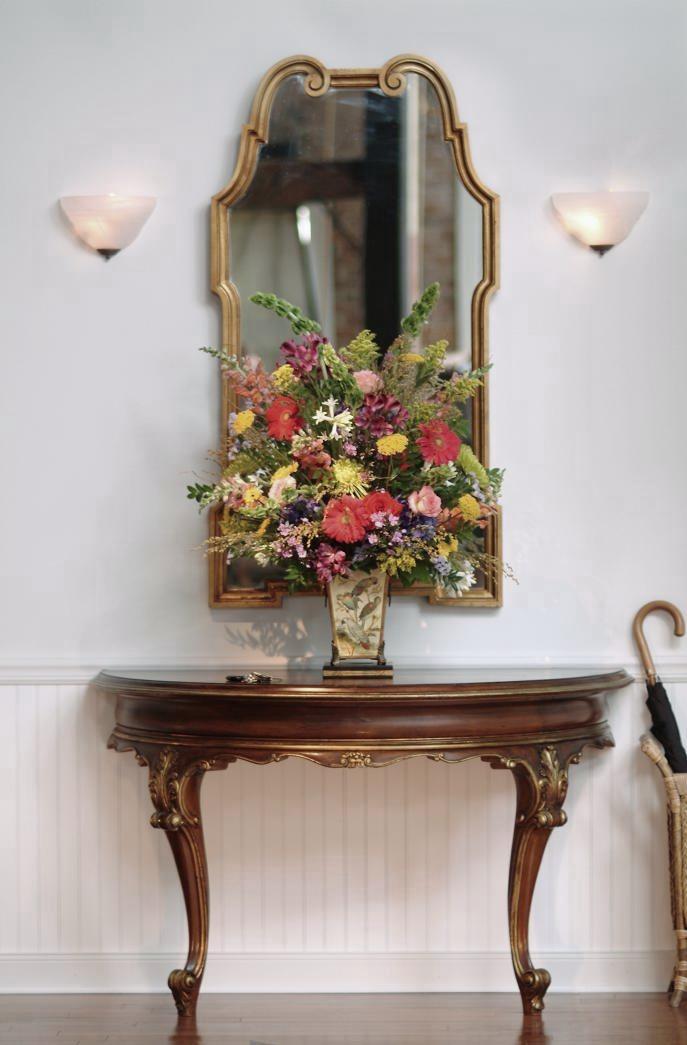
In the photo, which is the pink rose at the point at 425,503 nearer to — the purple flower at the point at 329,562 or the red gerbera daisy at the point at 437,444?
the red gerbera daisy at the point at 437,444

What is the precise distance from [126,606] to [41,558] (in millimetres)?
278

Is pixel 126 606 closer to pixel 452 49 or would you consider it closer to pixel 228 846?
pixel 228 846

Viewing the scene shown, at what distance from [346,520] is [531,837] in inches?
36.8

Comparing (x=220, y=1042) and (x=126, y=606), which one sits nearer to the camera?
(x=220, y=1042)

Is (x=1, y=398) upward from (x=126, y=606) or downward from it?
upward

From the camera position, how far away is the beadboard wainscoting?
132 inches

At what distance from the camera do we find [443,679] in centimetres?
289

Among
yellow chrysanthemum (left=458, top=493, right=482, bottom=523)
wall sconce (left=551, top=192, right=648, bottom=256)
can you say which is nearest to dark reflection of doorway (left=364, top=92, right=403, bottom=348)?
wall sconce (left=551, top=192, right=648, bottom=256)

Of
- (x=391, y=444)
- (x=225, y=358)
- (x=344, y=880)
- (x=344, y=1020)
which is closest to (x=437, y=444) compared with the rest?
(x=391, y=444)

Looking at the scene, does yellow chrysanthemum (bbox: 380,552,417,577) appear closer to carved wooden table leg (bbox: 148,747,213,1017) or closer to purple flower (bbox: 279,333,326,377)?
purple flower (bbox: 279,333,326,377)

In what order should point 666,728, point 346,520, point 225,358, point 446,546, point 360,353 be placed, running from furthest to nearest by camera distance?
point 666,728, point 225,358, point 360,353, point 446,546, point 346,520

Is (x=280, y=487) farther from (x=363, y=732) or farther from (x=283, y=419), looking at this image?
Answer: (x=363, y=732)

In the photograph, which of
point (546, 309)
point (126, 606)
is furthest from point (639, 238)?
point (126, 606)

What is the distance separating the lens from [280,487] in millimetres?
2824
